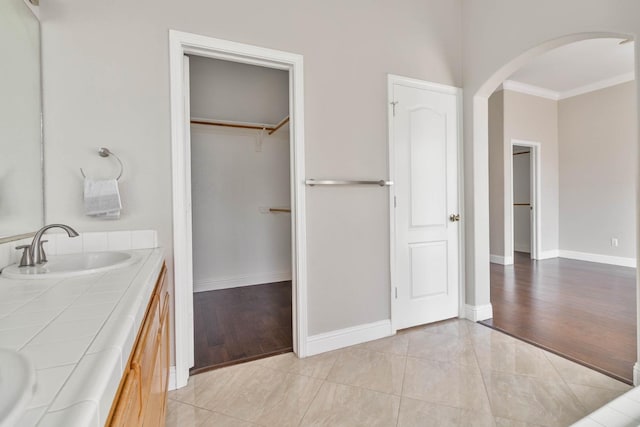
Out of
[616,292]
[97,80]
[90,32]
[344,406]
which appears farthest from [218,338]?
[616,292]

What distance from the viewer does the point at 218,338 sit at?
2389mm

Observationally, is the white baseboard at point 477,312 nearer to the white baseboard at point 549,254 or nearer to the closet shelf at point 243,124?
the closet shelf at point 243,124

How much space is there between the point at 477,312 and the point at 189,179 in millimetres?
2495

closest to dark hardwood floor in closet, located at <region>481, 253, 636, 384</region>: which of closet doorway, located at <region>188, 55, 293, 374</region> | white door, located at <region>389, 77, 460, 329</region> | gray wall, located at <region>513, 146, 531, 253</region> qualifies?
white door, located at <region>389, 77, 460, 329</region>

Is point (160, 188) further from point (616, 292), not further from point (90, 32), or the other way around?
point (616, 292)

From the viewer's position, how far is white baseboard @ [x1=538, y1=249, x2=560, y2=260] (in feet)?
16.8

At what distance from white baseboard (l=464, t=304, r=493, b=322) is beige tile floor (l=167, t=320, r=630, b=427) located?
16.3 inches

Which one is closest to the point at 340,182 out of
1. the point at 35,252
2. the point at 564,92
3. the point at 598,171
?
the point at 35,252

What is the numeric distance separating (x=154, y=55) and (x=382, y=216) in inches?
70.0

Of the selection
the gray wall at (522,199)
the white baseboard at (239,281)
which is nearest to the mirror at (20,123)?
the white baseboard at (239,281)

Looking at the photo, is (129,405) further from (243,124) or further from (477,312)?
(243,124)

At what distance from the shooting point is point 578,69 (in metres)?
4.17

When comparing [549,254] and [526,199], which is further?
[526,199]

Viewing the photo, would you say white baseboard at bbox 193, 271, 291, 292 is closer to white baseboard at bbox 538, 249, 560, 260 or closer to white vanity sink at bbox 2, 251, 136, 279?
white vanity sink at bbox 2, 251, 136, 279
